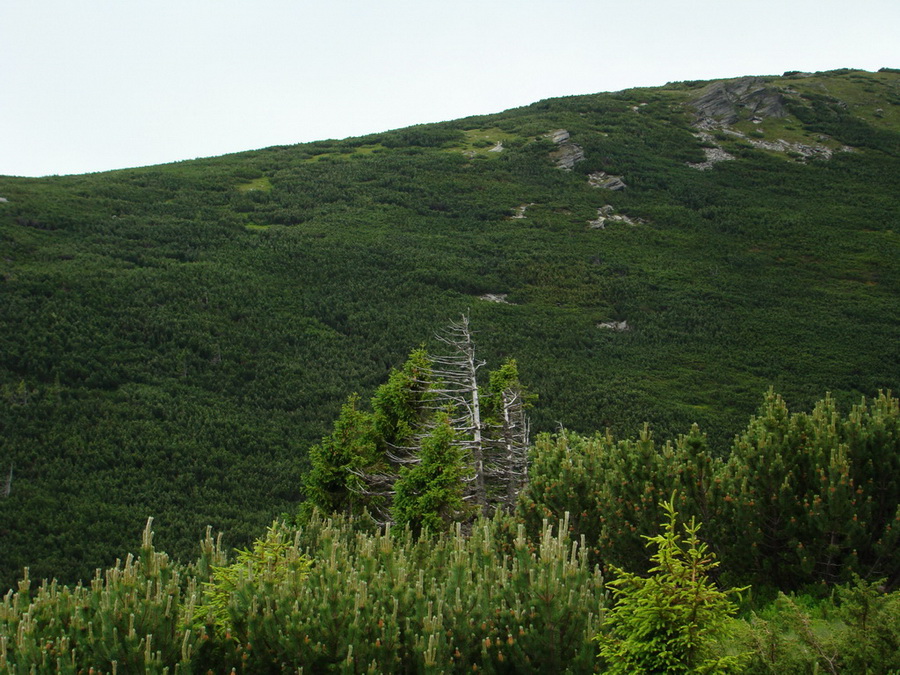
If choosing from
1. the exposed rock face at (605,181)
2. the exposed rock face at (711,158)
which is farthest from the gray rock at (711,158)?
the exposed rock face at (605,181)

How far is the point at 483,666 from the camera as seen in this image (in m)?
5.35

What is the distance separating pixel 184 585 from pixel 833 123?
5468 inches

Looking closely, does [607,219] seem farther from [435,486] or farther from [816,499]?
A: [816,499]

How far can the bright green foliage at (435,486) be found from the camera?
45.7 feet

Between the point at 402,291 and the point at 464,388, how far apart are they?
194 feet

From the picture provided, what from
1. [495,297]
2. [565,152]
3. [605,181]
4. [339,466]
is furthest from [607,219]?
[339,466]

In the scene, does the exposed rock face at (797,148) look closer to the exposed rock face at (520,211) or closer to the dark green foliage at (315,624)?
the exposed rock face at (520,211)

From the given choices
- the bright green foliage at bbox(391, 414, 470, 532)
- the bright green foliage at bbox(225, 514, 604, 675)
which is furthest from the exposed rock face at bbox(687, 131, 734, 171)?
the bright green foliage at bbox(225, 514, 604, 675)

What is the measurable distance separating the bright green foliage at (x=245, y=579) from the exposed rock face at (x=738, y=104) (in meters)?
136

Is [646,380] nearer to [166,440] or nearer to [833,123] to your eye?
[166,440]

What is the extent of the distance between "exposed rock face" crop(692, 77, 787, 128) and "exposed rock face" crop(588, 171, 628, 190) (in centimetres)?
3278

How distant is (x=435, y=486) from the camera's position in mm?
14062

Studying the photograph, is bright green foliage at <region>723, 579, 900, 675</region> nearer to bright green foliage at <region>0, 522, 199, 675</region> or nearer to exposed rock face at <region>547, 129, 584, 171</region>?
bright green foliage at <region>0, 522, 199, 675</region>

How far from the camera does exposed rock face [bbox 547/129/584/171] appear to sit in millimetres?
109750
